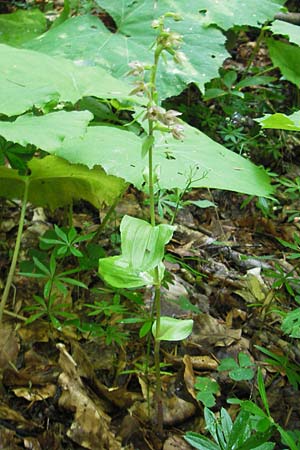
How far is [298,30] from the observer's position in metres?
2.81

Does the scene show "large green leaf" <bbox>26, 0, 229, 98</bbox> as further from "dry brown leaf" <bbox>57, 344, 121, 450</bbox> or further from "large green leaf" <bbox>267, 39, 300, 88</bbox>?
"dry brown leaf" <bbox>57, 344, 121, 450</bbox>

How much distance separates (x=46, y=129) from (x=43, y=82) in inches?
14.7

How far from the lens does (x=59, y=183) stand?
1.94 metres

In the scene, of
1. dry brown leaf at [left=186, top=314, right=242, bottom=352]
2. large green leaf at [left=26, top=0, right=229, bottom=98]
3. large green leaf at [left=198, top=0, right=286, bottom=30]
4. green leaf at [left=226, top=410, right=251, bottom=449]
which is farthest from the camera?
large green leaf at [left=198, top=0, right=286, bottom=30]

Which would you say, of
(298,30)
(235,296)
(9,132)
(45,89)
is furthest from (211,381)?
(298,30)

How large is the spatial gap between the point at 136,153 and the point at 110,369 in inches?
29.0

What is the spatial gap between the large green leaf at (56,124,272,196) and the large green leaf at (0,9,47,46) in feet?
5.63

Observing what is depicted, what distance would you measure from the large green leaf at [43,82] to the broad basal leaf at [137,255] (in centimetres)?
64

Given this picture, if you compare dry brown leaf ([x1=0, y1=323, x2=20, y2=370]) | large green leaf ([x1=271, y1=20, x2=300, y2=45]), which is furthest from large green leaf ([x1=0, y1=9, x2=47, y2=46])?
dry brown leaf ([x1=0, y1=323, x2=20, y2=370])

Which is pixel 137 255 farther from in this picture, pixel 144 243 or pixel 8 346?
pixel 8 346

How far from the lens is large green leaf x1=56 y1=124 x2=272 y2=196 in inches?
62.3

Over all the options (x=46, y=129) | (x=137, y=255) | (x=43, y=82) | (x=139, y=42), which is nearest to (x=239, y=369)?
(x=137, y=255)

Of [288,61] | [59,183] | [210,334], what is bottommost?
[210,334]

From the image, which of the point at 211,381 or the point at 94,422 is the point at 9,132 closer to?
the point at 94,422
